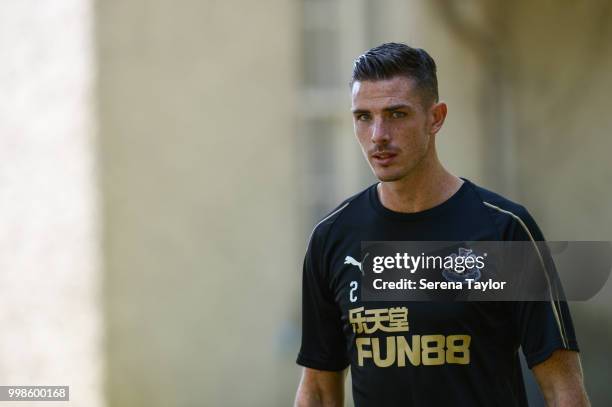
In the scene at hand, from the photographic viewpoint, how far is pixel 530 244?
2863 millimetres

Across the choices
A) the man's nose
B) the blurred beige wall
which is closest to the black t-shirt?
the man's nose

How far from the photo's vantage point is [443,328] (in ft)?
9.45

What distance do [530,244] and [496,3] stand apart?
3903mm

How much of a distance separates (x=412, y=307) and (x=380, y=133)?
0.53m

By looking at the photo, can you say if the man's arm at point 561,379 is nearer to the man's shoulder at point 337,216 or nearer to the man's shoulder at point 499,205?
the man's shoulder at point 499,205

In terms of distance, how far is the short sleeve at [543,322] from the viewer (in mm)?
2785

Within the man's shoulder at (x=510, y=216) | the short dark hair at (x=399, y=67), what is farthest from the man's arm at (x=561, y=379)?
the short dark hair at (x=399, y=67)

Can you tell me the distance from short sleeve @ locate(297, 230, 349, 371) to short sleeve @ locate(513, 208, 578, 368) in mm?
613

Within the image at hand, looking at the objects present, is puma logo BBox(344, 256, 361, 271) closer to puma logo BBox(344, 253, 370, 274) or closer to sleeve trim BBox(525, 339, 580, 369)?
puma logo BBox(344, 253, 370, 274)

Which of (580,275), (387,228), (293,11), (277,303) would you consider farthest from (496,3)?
(387,228)

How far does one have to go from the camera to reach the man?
9.36ft

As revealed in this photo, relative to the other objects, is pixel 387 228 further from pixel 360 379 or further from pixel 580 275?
pixel 580 275

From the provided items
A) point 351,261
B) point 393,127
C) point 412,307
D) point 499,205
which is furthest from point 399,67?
point 412,307

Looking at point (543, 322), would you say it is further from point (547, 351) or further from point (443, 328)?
point (443, 328)
